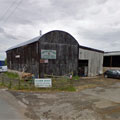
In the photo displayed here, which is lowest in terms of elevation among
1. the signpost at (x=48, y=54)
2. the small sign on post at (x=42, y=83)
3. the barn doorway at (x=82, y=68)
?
the small sign on post at (x=42, y=83)

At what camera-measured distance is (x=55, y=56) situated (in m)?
15.2

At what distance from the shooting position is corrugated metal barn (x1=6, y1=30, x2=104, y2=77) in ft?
47.1

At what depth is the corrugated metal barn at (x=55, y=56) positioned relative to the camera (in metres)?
14.4

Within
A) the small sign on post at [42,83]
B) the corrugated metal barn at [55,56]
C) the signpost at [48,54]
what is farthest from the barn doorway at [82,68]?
the small sign on post at [42,83]

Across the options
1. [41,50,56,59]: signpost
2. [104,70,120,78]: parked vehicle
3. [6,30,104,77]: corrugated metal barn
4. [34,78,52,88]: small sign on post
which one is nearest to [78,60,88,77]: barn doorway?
[6,30,104,77]: corrugated metal barn

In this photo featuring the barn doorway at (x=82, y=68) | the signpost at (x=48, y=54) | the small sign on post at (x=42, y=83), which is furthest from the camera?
the barn doorway at (x=82, y=68)

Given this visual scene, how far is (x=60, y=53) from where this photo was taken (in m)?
15.7

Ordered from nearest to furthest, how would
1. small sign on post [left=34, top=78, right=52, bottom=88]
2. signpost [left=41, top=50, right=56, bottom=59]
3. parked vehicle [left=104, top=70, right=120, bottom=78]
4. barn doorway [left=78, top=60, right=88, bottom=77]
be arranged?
small sign on post [left=34, top=78, right=52, bottom=88] < signpost [left=41, top=50, right=56, bottom=59] < parked vehicle [left=104, top=70, right=120, bottom=78] < barn doorway [left=78, top=60, right=88, bottom=77]

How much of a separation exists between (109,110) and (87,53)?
44.9 ft

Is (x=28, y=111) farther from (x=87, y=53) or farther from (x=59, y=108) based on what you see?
(x=87, y=53)

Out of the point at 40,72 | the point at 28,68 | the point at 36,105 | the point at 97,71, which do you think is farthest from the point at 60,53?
the point at 36,105

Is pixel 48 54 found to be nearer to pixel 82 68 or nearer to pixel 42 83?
pixel 42 83

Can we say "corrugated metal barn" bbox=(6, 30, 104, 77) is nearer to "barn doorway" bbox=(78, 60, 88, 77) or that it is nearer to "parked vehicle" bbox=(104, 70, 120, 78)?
"barn doorway" bbox=(78, 60, 88, 77)

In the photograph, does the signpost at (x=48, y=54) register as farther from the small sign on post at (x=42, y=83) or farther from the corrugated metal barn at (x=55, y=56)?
the small sign on post at (x=42, y=83)
